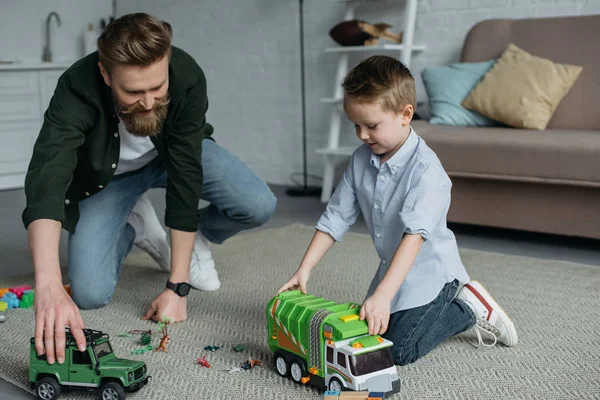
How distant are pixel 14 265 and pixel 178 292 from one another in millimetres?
1034

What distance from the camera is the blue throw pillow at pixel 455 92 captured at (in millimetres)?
3266

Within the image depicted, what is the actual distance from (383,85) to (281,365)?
2.14 feet

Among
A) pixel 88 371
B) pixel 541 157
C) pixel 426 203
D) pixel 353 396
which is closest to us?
Result: pixel 353 396

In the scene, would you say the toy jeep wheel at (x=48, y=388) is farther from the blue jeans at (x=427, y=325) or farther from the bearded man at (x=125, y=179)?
the blue jeans at (x=427, y=325)

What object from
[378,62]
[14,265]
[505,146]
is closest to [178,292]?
[378,62]

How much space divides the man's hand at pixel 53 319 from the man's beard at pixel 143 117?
20.7 inches

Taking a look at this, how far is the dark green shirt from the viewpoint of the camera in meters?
1.74

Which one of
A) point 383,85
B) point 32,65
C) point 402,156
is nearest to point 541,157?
point 402,156

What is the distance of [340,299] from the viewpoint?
2197 mm

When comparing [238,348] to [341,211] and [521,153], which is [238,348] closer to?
[341,211]

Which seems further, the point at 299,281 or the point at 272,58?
the point at 272,58

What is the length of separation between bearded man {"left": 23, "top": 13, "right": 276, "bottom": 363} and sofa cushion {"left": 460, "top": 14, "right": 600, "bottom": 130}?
1573 millimetres

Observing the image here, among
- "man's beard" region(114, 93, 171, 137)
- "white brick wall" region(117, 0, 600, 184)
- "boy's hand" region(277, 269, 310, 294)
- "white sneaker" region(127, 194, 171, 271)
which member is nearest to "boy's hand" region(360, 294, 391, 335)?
"boy's hand" region(277, 269, 310, 294)

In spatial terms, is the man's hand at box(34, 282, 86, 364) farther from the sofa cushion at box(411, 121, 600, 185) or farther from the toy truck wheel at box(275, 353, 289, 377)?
the sofa cushion at box(411, 121, 600, 185)
